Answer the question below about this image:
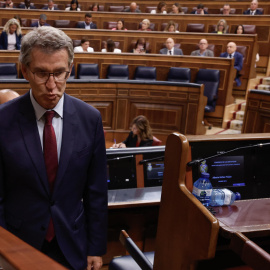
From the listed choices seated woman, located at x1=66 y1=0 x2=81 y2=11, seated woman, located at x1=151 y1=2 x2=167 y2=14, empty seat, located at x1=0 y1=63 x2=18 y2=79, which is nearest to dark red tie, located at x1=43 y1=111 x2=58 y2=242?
empty seat, located at x1=0 y1=63 x2=18 y2=79

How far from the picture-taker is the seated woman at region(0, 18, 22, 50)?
4.54m

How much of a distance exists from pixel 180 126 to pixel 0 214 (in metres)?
3.04

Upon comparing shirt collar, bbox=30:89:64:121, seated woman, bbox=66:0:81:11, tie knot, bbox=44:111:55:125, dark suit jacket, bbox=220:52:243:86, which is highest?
seated woman, bbox=66:0:81:11

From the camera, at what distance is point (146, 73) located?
168 inches

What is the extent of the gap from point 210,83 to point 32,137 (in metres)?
3.51

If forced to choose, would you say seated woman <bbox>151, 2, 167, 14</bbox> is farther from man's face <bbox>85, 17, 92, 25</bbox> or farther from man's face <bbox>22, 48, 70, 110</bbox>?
man's face <bbox>22, 48, 70, 110</bbox>

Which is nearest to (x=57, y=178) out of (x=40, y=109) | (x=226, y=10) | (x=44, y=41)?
(x=40, y=109)

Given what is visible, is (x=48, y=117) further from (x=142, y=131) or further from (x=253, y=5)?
(x=253, y=5)

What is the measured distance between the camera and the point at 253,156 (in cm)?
117

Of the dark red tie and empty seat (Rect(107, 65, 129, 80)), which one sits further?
empty seat (Rect(107, 65, 129, 80))

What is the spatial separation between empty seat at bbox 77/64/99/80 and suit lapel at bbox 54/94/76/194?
3.36m

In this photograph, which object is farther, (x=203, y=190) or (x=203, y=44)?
(x=203, y=44)

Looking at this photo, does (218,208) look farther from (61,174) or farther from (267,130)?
(267,130)

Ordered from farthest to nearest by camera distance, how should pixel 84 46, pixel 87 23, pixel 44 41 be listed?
pixel 87 23 → pixel 84 46 → pixel 44 41
